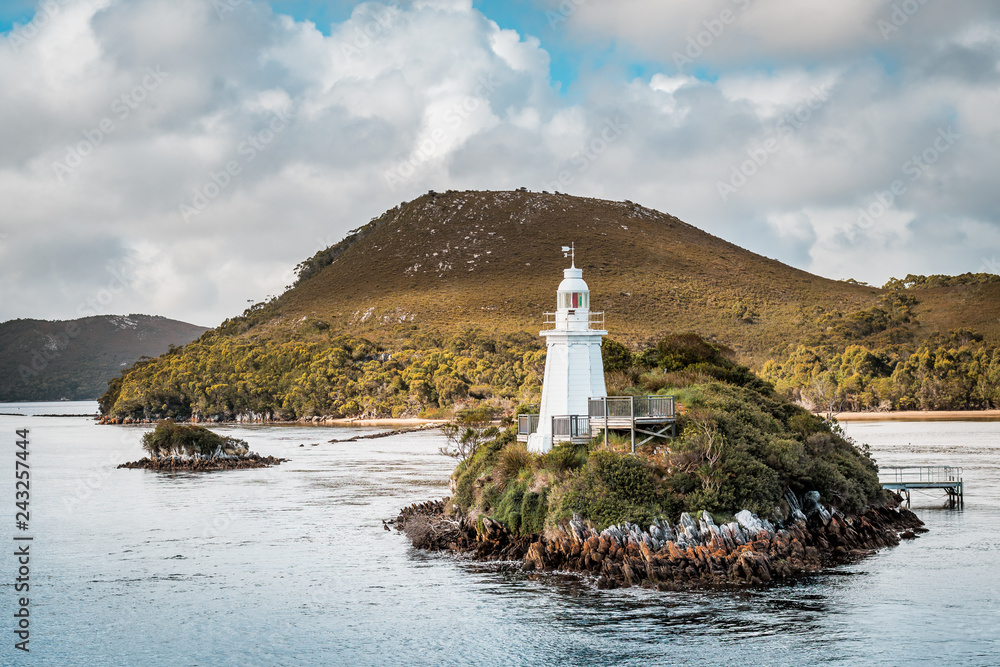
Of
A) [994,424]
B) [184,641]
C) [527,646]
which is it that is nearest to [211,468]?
[184,641]

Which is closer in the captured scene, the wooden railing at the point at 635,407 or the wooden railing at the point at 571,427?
the wooden railing at the point at 635,407

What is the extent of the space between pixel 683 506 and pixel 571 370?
640 cm

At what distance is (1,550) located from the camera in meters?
38.3

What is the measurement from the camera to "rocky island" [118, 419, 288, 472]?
7175 cm

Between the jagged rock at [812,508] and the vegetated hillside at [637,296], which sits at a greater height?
the vegetated hillside at [637,296]

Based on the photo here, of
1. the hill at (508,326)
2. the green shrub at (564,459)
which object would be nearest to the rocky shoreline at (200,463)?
the green shrub at (564,459)

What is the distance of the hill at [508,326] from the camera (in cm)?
14275

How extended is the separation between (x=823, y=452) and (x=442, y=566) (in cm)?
1622

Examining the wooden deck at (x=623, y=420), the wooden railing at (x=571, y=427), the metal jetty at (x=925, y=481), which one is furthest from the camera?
the metal jetty at (x=925, y=481)

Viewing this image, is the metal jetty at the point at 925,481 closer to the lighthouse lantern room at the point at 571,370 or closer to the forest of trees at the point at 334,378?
the lighthouse lantern room at the point at 571,370

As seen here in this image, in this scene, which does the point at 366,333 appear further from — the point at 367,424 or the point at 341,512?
the point at 341,512

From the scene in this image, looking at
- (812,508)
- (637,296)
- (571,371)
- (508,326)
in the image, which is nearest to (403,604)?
(571,371)

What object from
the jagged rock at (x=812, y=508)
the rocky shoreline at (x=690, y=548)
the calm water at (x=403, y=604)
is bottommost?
the calm water at (x=403, y=604)

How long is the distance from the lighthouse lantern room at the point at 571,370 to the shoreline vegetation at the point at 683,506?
2.58ft
